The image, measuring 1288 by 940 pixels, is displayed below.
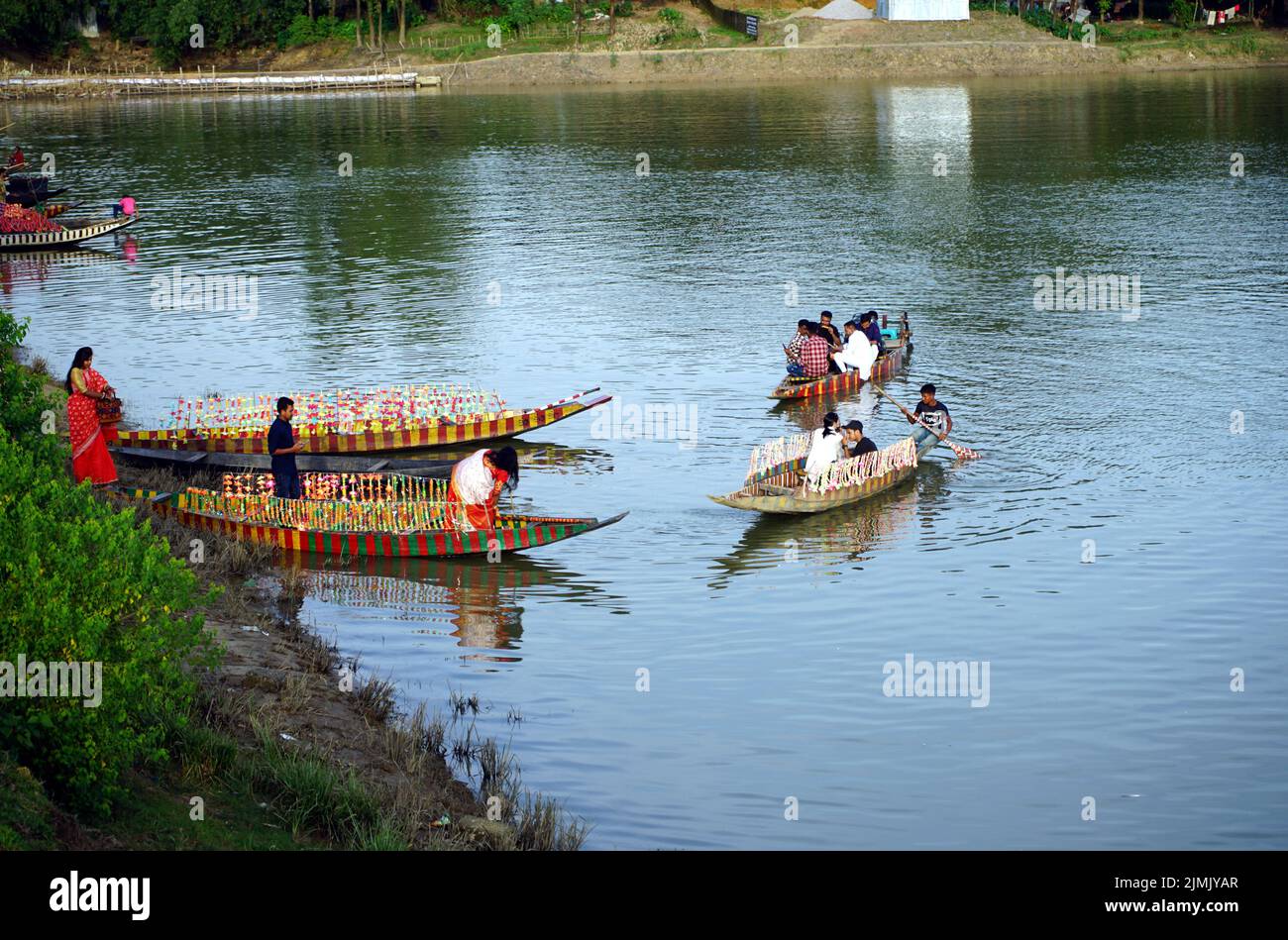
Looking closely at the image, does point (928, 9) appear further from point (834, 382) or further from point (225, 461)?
point (225, 461)

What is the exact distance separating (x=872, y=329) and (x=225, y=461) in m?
14.3

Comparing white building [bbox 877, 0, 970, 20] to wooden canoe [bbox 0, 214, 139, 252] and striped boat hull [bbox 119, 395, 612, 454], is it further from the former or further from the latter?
striped boat hull [bbox 119, 395, 612, 454]

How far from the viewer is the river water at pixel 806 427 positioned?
643 inches

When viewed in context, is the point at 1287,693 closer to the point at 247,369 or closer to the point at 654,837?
the point at 654,837

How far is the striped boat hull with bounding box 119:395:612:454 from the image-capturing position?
25688 millimetres

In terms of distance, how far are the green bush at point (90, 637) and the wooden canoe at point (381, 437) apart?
39.1 ft

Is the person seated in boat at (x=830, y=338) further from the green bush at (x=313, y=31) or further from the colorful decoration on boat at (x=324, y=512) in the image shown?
the green bush at (x=313, y=31)

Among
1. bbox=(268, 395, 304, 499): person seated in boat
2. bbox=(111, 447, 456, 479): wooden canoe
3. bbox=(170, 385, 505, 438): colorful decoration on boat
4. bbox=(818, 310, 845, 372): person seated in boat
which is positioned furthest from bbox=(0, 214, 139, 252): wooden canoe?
bbox=(268, 395, 304, 499): person seated in boat

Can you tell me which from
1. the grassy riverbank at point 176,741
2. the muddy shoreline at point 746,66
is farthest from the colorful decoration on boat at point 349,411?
the muddy shoreline at point 746,66

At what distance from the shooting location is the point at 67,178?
65188mm

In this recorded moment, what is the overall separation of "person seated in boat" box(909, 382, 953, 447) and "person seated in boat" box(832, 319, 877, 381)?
4.26 metres

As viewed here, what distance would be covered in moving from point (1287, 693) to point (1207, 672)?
3.20 feet
